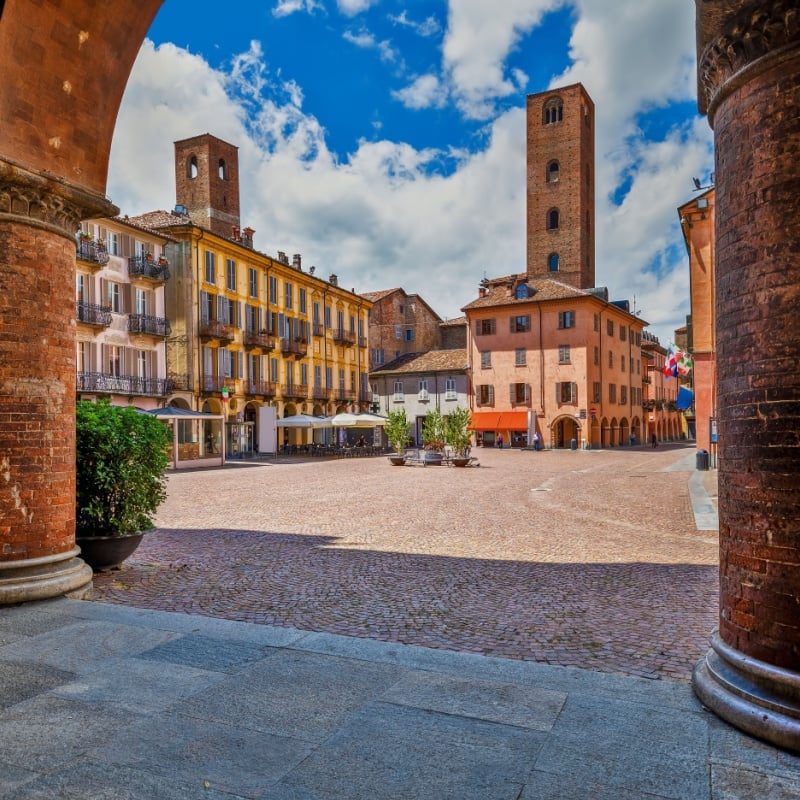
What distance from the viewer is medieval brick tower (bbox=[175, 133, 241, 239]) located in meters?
45.7

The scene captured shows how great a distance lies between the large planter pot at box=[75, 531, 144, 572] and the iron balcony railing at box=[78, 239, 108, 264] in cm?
2505

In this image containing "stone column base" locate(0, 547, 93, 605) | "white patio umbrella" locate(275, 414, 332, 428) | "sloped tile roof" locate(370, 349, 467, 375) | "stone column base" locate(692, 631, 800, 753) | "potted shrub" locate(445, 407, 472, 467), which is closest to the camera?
"stone column base" locate(692, 631, 800, 753)

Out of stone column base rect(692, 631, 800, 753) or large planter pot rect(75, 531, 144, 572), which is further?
large planter pot rect(75, 531, 144, 572)

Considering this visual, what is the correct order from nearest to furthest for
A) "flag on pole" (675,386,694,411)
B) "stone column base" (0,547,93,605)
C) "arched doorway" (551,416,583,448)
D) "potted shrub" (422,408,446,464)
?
"stone column base" (0,547,93,605)
"flag on pole" (675,386,694,411)
"potted shrub" (422,408,446,464)
"arched doorway" (551,416,583,448)

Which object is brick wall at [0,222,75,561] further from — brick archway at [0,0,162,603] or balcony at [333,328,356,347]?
balcony at [333,328,356,347]

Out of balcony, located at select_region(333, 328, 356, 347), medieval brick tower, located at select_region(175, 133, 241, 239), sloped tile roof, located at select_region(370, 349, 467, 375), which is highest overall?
medieval brick tower, located at select_region(175, 133, 241, 239)

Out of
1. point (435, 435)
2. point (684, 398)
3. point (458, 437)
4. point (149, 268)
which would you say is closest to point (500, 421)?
point (435, 435)

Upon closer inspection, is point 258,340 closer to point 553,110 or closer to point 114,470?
point 114,470

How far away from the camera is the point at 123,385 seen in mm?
31297

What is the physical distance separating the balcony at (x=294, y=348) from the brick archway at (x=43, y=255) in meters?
37.0

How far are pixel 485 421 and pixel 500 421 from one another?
113 centimetres

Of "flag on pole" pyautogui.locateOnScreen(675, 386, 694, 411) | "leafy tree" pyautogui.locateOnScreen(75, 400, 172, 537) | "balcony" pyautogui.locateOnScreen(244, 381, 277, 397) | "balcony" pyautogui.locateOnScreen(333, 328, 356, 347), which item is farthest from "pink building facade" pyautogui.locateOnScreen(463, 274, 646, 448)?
"leafy tree" pyautogui.locateOnScreen(75, 400, 172, 537)

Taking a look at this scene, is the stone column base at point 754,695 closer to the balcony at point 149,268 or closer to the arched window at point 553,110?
the balcony at point 149,268

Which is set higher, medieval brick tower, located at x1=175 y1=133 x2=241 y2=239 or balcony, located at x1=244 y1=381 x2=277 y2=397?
medieval brick tower, located at x1=175 y1=133 x2=241 y2=239
